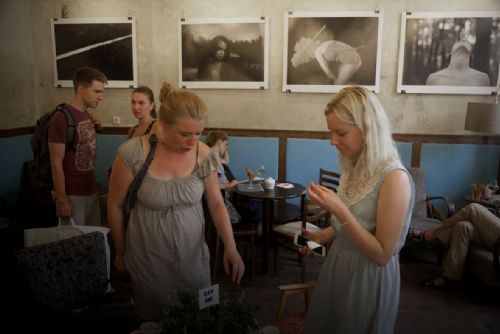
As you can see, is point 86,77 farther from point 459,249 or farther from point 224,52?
point 459,249

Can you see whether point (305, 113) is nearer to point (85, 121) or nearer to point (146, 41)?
point (146, 41)

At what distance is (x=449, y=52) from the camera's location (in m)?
4.38

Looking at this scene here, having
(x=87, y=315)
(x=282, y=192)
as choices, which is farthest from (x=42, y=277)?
(x=282, y=192)

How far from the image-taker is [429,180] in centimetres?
469

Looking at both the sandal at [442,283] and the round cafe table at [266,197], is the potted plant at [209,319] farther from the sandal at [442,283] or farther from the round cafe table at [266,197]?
the sandal at [442,283]

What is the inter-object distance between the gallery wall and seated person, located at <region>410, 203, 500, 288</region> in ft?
4.97

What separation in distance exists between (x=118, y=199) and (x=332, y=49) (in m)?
3.62

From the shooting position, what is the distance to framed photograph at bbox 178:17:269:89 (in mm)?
4637

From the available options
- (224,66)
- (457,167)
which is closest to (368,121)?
(224,66)

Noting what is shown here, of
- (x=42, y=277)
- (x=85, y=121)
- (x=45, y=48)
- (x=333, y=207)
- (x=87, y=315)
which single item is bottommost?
(x=87, y=315)

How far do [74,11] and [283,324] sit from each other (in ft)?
15.0

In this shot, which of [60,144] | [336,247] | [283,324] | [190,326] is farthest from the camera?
[60,144]

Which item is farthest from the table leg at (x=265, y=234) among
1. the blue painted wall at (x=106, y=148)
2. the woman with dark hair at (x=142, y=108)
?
the blue painted wall at (x=106, y=148)

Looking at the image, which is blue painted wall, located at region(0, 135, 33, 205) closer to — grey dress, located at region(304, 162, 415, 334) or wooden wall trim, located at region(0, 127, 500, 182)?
wooden wall trim, located at region(0, 127, 500, 182)
